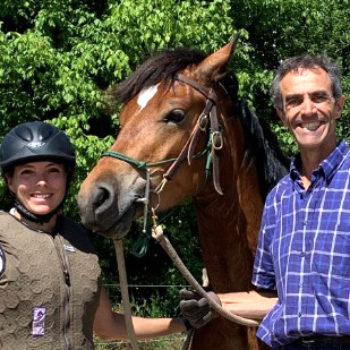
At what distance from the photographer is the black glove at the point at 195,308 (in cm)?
298

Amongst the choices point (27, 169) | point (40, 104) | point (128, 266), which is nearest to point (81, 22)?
point (40, 104)

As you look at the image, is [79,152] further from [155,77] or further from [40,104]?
[155,77]

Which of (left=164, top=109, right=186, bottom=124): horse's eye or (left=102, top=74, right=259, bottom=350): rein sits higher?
(left=164, top=109, right=186, bottom=124): horse's eye

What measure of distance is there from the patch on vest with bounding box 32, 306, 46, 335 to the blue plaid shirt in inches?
30.5

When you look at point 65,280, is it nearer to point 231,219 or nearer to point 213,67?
point 231,219

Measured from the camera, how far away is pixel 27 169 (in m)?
2.63

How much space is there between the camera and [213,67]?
3.59 m

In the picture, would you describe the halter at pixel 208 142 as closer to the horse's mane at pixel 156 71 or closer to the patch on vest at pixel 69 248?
the horse's mane at pixel 156 71

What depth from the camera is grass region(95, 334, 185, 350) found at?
793 centimetres

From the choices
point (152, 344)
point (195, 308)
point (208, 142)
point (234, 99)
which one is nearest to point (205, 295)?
point (195, 308)

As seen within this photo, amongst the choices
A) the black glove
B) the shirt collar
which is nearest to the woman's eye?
the black glove

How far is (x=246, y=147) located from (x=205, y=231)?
51cm

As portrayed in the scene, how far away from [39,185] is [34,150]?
138mm

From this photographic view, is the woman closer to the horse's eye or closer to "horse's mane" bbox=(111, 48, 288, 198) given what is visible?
the horse's eye
